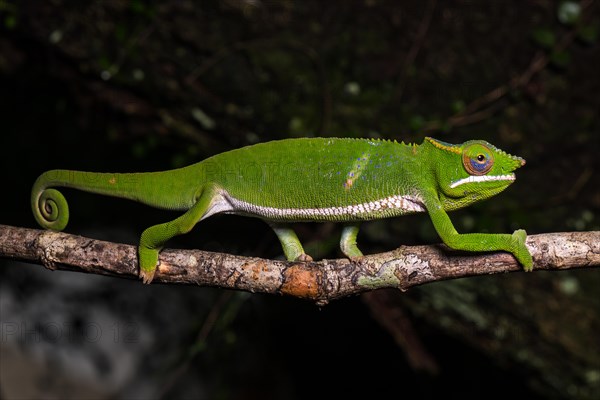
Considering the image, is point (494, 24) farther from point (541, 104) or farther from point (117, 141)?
point (117, 141)

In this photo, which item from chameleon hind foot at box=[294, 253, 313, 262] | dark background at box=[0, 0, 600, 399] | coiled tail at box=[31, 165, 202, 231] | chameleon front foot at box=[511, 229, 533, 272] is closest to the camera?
chameleon front foot at box=[511, 229, 533, 272]

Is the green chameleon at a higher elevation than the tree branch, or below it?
higher

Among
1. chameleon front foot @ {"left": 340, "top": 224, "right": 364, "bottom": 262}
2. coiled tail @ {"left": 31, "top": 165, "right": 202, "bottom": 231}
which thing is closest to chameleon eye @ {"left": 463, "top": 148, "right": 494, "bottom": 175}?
chameleon front foot @ {"left": 340, "top": 224, "right": 364, "bottom": 262}

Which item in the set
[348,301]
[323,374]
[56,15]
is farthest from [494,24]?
[323,374]

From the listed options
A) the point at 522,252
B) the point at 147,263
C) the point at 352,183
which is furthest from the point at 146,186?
the point at 522,252

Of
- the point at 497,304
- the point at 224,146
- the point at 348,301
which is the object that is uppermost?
the point at 224,146

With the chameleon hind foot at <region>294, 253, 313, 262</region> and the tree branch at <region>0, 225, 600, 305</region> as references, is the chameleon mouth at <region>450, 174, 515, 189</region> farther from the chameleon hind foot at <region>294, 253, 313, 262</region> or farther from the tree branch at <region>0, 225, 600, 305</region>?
the chameleon hind foot at <region>294, 253, 313, 262</region>
